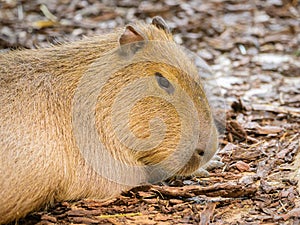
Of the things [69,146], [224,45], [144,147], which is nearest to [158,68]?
[144,147]

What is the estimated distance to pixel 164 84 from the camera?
5.84m

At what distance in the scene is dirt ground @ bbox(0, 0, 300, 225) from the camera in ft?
17.7

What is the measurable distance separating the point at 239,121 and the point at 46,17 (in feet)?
16.3

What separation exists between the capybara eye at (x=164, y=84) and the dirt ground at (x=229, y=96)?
3.12ft

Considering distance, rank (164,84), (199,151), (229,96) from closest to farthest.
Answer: (199,151), (164,84), (229,96)

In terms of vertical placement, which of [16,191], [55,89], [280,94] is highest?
[55,89]

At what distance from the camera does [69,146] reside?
222 inches

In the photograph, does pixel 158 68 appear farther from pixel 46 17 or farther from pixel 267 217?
pixel 46 17

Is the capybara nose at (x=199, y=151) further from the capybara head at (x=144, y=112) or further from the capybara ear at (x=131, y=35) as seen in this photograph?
the capybara ear at (x=131, y=35)

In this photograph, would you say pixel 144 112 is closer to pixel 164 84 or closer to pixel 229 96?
pixel 164 84

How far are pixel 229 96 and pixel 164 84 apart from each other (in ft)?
10.9

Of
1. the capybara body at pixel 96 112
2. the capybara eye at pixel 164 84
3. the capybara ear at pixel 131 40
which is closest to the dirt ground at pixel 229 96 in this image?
the capybara body at pixel 96 112

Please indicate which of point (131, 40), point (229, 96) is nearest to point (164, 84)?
point (131, 40)

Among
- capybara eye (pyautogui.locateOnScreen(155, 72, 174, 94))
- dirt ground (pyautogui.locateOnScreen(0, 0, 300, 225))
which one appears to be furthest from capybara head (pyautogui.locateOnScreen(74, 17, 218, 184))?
dirt ground (pyautogui.locateOnScreen(0, 0, 300, 225))
